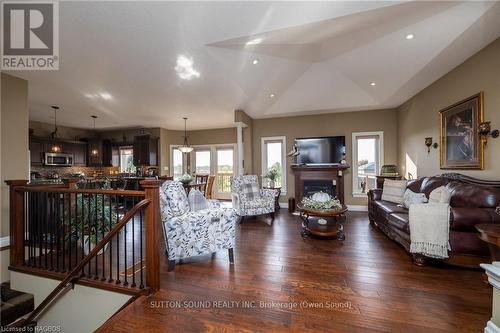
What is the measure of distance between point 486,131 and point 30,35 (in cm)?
616

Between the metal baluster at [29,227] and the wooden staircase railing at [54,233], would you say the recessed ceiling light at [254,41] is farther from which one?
the metal baluster at [29,227]

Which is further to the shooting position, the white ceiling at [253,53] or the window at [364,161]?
the window at [364,161]

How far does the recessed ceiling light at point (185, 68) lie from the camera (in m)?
3.47

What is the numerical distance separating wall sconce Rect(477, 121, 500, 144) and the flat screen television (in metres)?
2.95

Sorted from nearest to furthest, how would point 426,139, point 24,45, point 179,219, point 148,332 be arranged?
point 148,332 → point 179,219 → point 24,45 → point 426,139

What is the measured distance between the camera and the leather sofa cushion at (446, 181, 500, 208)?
2.55m

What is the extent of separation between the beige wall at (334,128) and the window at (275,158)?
5.1 inches

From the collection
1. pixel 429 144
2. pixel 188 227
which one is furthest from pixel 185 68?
pixel 429 144

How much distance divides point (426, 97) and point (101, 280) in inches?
245

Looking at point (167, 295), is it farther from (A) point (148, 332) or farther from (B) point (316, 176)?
(B) point (316, 176)

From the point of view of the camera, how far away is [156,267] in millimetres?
2139

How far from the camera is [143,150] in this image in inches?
288

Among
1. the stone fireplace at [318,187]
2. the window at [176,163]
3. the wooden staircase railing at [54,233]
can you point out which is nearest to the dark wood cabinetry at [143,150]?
the window at [176,163]

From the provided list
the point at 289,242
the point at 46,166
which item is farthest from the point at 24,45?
the point at 46,166
